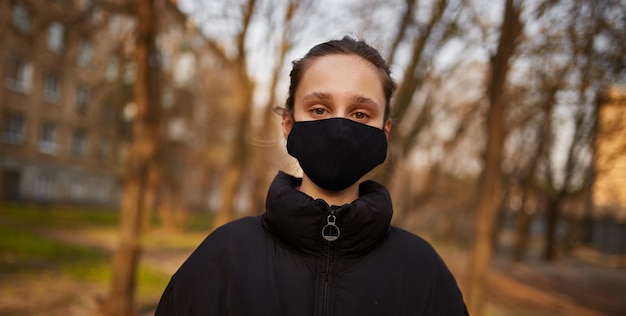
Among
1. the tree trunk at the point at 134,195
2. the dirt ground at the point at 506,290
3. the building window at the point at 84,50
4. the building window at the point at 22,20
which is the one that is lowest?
the dirt ground at the point at 506,290

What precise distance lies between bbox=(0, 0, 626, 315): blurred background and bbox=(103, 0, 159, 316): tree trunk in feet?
0.08

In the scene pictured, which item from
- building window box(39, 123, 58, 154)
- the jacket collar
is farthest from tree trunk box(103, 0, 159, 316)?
building window box(39, 123, 58, 154)

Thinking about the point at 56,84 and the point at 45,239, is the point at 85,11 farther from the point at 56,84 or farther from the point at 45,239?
the point at 56,84

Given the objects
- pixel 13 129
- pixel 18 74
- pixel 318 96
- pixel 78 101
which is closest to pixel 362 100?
pixel 318 96

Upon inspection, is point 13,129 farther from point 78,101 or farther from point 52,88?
point 78,101

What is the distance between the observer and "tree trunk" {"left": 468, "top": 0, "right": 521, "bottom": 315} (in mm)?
8781

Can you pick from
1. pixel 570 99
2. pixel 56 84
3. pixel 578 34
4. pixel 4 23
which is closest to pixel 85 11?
pixel 4 23

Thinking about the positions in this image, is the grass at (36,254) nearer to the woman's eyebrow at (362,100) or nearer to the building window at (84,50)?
the building window at (84,50)

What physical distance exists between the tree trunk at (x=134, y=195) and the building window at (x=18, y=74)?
75.8 feet

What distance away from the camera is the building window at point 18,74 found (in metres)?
29.1

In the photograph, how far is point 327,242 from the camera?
1.89 meters

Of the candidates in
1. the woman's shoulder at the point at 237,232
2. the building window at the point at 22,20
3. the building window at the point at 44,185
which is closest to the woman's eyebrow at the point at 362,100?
the woman's shoulder at the point at 237,232

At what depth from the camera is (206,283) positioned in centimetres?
188

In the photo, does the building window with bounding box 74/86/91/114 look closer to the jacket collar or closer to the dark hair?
the dark hair
